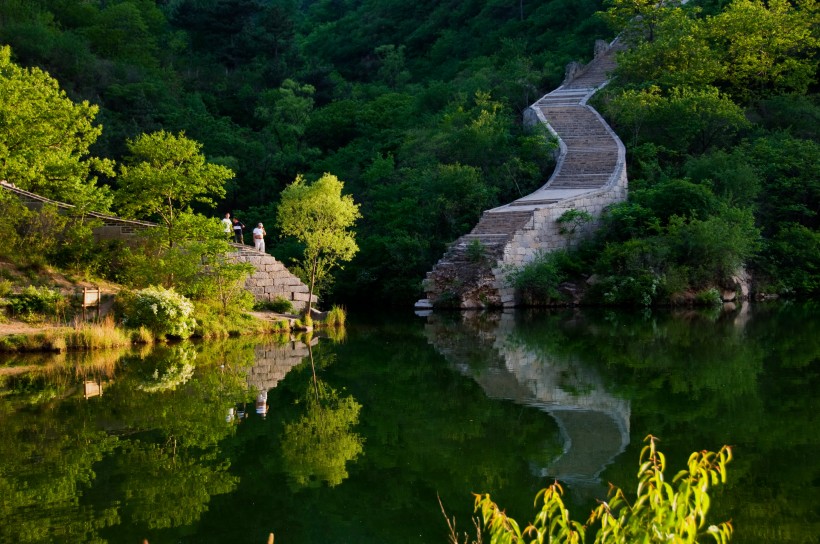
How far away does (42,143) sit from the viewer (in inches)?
1010

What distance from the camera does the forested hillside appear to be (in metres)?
30.9

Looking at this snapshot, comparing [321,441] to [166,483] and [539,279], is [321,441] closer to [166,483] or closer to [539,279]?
[166,483]

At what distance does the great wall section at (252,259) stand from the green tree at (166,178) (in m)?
0.46

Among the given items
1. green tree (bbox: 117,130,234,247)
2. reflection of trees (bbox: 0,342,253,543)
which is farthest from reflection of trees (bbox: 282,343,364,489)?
green tree (bbox: 117,130,234,247)

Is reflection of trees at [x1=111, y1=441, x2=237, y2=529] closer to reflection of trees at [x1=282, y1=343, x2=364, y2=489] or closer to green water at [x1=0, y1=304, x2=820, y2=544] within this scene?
green water at [x1=0, y1=304, x2=820, y2=544]

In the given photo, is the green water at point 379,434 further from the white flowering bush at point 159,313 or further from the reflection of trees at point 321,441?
the white flowering bush at point 159,313

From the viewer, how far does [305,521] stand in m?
8.23

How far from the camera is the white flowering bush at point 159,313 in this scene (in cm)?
2052

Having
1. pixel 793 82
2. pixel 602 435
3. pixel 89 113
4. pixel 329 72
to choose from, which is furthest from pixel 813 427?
pixel 329 72

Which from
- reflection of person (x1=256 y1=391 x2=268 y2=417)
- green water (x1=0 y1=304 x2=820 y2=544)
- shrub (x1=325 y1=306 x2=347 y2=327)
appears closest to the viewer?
green water (x1=0 y1=304 x2=820 y2=544)

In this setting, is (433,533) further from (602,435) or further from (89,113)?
(89,113)

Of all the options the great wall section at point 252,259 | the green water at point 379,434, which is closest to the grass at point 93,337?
the green water at point 379,434

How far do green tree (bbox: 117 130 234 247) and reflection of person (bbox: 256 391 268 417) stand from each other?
10146 mm

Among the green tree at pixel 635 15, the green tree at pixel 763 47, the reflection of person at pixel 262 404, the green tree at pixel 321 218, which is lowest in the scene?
the reflection of person at pixel 262 404
